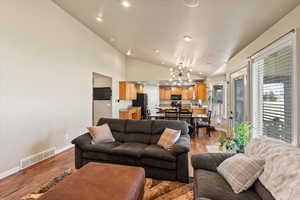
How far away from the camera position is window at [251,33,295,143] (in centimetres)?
206

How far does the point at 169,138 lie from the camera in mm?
2854

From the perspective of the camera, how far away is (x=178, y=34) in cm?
346

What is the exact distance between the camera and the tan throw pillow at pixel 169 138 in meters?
2.76

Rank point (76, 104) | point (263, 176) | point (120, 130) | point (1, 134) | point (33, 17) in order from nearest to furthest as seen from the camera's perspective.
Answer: point (263, 176), point (1, 134), point (33, 17), point (120, 130), point (76, 104)

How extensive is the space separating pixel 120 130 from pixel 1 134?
2.01 metres

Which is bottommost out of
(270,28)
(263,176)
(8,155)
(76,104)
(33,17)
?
(8,155)

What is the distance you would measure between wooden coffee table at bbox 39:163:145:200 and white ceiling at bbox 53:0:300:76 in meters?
2.37

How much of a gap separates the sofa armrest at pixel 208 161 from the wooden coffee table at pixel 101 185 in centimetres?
71

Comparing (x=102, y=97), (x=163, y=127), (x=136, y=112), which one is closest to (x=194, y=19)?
(x=163, y=127)

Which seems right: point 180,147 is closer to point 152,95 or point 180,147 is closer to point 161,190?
point 161,190

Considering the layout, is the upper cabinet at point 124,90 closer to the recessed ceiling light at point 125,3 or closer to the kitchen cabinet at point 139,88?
the kitchen cabinet at point 139,88

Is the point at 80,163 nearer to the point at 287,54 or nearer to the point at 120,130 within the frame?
the point at 120,130

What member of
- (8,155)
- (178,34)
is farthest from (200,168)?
(8,155)

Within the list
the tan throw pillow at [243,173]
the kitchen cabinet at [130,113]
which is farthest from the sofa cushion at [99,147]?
the kitchen cabinet at [130,113]
